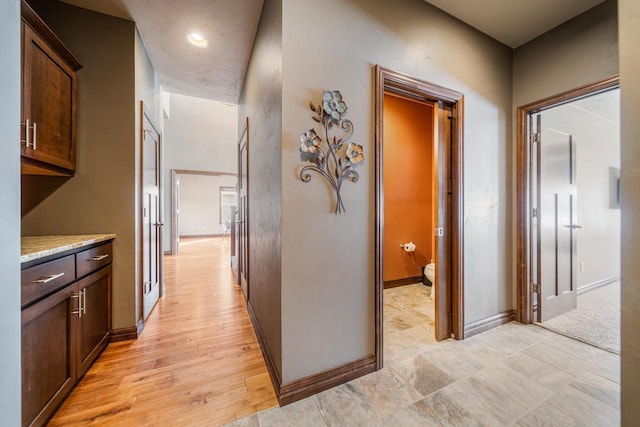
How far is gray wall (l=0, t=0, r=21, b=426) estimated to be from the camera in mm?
696

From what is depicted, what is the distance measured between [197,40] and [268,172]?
1.65m

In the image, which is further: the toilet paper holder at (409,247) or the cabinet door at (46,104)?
the toilet paper holder at (409,247)

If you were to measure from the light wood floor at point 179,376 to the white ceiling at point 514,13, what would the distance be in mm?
3038

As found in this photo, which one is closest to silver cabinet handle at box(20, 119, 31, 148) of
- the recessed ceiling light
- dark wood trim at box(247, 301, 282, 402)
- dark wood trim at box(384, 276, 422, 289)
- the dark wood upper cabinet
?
the dark wood upper cabinet

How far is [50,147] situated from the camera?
1569 mm

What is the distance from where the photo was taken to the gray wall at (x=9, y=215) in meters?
0.70

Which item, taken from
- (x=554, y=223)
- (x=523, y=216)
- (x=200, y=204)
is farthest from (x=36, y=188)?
(x=200, y=204)

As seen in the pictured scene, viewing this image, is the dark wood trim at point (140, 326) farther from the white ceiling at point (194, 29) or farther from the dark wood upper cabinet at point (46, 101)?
the white ceiling at point (194, 29)

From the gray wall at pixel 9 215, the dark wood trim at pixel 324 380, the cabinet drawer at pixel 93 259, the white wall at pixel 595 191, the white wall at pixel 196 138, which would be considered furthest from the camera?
the white wall at pixel 196 138

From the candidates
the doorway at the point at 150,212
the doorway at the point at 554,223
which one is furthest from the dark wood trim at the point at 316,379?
the doorway at the point at 554,223

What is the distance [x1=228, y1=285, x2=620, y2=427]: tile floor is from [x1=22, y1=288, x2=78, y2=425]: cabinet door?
0.93 metres

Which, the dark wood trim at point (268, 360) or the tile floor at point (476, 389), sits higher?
the dark wood trim at point (268, 360)

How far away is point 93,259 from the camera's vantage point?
1.68 m

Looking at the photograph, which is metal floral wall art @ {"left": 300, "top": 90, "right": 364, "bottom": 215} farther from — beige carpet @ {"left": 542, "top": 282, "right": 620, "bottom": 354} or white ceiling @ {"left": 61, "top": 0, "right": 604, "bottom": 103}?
beige carpet @ {"left": 542, "top": 282, "right": 620, "bottom": 354}
